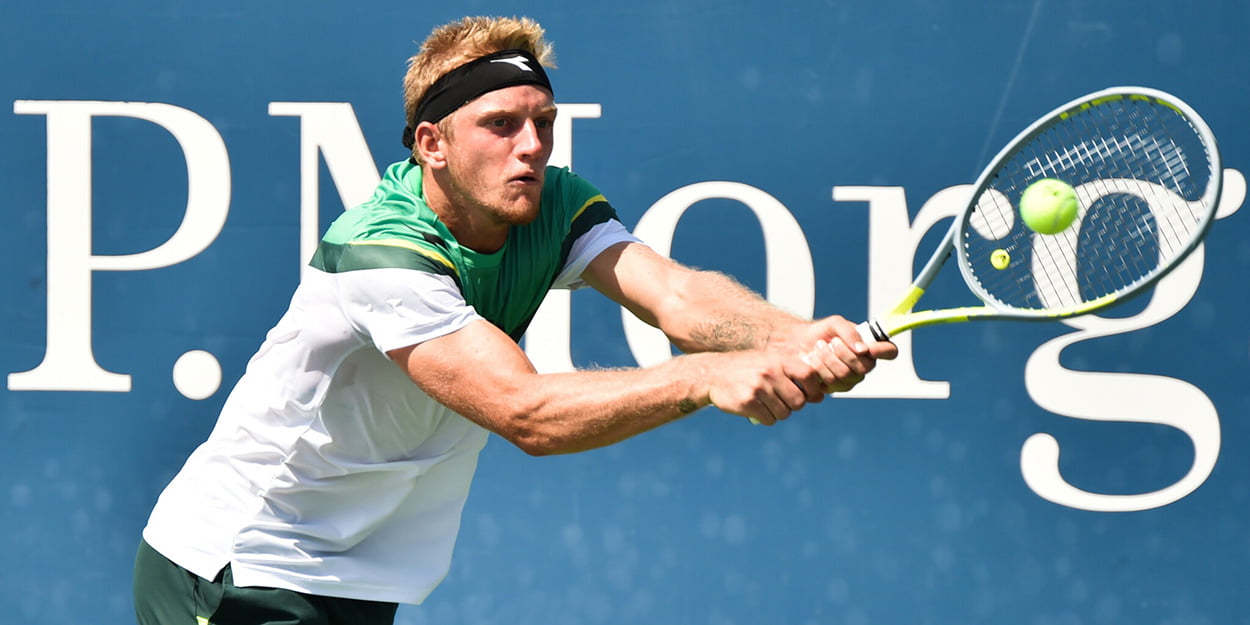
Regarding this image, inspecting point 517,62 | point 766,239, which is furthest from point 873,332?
point 766,239

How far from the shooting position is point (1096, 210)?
281 cm

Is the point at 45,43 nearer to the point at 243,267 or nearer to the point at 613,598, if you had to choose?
the point at 243,267

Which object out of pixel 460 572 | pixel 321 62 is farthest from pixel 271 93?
pixel 460 572

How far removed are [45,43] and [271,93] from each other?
20.9 inches

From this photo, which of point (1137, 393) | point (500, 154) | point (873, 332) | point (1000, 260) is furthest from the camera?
point (1137, 393)

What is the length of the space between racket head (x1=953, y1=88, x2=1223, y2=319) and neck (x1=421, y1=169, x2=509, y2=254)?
1125 mm

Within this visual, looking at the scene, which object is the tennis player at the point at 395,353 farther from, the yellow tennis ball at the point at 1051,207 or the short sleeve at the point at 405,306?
the yellow tennis ball at the point at 1051,207

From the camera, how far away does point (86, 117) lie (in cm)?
302

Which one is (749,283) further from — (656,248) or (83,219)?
(83,219)

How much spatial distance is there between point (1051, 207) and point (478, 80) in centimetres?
89

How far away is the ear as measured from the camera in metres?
2.09

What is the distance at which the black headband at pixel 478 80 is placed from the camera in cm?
205

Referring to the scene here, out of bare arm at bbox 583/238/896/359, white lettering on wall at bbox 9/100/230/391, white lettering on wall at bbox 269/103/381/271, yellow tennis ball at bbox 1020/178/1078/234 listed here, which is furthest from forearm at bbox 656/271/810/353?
white lettering on wall at bbox 9/100/230/391

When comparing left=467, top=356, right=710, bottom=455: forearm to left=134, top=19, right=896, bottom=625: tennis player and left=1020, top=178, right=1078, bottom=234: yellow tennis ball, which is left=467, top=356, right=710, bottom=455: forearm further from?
left=1020, top=178, right=1078, bottom=234: yellow tennis ball
